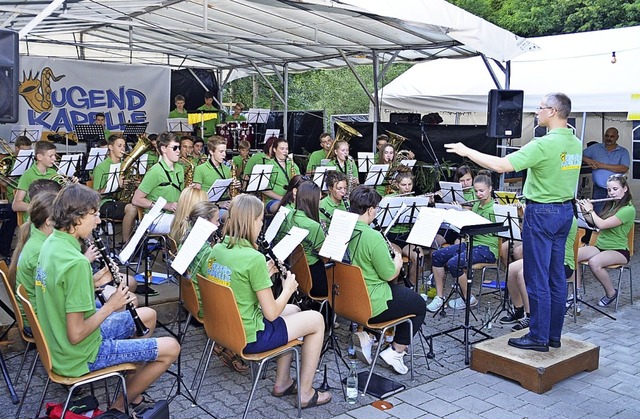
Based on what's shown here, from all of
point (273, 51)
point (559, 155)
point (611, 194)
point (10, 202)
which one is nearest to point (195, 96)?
point (273, 51)

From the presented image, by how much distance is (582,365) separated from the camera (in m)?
5.09

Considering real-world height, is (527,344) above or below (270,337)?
below

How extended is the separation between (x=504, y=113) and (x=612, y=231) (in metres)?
1.92

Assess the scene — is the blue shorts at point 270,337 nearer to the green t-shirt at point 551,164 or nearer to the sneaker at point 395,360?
the sneaker at point 395,360

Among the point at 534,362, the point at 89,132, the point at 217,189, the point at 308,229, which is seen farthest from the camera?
the point at 89,132

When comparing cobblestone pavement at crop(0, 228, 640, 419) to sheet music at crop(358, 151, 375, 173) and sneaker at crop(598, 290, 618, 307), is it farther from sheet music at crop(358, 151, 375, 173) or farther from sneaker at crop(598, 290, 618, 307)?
sheet music at crop(358, 151, 375, 173)

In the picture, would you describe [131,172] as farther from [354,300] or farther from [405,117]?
[405,117]

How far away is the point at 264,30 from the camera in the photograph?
1088 cm

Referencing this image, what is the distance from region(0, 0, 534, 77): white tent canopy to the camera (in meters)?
7.66

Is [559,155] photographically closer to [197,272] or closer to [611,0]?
[197,272]

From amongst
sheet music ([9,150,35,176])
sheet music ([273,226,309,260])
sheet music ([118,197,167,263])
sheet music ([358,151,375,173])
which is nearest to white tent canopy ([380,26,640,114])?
sheet music ([358,151,375,173])

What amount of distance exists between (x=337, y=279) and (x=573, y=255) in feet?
8.63

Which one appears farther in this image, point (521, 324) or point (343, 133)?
point (343, 133)

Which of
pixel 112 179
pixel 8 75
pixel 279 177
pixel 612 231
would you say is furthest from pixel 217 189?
pixel 612 231
